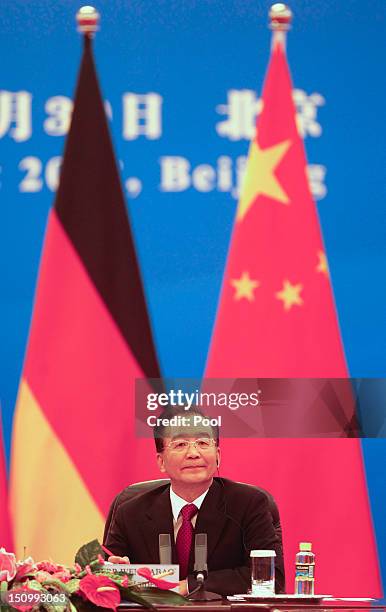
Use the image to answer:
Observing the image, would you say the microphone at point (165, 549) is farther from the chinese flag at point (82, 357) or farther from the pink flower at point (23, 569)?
the pink flower at point (23, 569)

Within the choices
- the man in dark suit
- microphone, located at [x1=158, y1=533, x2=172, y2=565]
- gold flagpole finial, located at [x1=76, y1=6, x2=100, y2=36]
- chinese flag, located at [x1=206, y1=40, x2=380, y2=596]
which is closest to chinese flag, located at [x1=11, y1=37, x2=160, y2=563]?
gold flagpole finial, located at [x1=76, y1=6, x2=100, y2=36]

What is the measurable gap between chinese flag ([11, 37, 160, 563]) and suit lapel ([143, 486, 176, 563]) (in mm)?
928

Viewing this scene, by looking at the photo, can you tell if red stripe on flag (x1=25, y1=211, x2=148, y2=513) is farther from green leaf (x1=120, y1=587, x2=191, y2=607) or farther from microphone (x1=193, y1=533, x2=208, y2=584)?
green leaf (x1=120, y1=587, x2=191, y2=607)

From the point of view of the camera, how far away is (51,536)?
4664mm

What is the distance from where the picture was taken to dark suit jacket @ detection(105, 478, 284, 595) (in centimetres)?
361

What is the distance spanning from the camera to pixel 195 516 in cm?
375

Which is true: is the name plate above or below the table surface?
above

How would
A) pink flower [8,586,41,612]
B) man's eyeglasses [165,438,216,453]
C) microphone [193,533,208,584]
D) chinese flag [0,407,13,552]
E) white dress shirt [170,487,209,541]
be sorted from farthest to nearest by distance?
chinese flag [0,407,13,552] < man's eyeglasses [165,438,216,453] < white dress shirt [170,487,209,541] < microphone [193,533,208,584] < pink flower [8,586,41,612]

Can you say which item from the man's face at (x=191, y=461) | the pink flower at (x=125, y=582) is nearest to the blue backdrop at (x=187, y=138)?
the man's face at (x=191, y=461)

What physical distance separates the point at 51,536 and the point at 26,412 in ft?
1.74

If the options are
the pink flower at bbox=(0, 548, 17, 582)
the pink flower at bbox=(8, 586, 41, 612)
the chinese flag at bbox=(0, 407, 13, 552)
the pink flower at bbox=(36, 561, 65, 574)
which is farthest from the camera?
the chinese flag at bbox=(0, 407, 13, 552)

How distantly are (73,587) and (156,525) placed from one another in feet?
4.79

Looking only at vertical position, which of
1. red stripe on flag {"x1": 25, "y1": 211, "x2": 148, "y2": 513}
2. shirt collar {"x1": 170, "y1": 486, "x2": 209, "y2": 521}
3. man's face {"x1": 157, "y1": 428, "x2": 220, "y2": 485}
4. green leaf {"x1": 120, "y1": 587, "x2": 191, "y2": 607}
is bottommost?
green leaf {"x1": 120, "y1": 587, "x2": 191, "y2": 607}

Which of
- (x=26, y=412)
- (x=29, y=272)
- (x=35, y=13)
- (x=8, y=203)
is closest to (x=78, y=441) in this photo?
(x=26, y=412)
